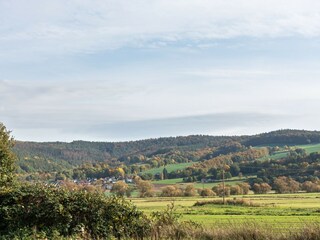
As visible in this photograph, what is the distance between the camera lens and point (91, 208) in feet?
60.2

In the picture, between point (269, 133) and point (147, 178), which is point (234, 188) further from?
point (269, 133)

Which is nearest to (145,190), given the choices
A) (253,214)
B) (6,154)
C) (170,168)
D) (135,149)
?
(170,168)

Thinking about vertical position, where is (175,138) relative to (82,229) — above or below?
above

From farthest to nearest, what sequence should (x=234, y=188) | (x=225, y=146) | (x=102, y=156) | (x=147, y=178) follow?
(x=102, y=156) → (x=225, y=146) → (x=147, y=178) → (x=234, y=188)

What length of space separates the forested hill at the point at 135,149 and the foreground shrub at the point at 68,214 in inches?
4288

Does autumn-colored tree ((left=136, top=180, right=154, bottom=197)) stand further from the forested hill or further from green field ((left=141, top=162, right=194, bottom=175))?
the forested hill

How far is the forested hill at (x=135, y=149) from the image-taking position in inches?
5965

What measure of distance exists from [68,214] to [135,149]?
582 ft

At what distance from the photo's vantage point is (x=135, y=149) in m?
195

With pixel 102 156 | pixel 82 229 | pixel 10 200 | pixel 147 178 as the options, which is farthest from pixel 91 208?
pixel 102 156

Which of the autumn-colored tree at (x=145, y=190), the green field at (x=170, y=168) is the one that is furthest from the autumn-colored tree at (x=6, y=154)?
the green field at (x=170, y=168)

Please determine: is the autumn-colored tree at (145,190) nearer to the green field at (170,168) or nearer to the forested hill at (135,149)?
the green field at (170,168)

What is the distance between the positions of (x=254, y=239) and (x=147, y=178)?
113002 mm

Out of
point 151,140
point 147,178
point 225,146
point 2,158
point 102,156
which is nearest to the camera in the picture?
point 2,158
